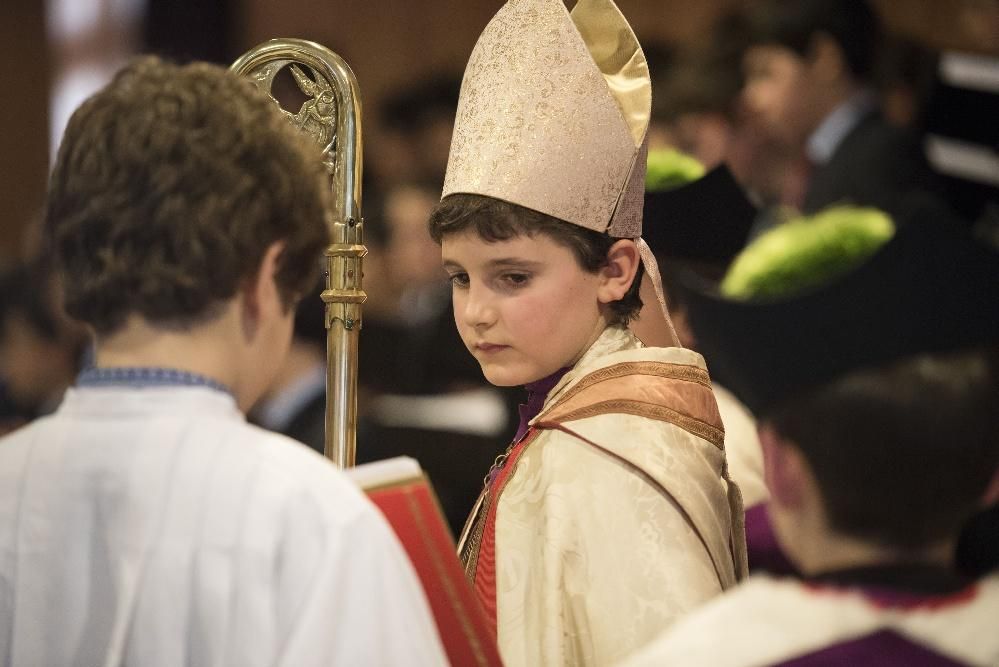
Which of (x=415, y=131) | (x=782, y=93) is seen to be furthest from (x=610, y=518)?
(x=415, y=131)

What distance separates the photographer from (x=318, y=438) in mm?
4742

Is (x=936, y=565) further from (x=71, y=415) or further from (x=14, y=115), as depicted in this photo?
(x=14, y=115)

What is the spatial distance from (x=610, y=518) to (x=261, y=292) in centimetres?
68

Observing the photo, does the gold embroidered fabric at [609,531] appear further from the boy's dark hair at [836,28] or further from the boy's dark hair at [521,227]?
the boy's dark hair at [836,28]

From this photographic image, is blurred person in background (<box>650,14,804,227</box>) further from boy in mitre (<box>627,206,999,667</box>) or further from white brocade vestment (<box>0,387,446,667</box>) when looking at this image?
white brocade vestment (<box>0,387,446,667</box>)

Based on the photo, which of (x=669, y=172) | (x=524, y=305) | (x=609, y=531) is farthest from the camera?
(x=669, y=172)

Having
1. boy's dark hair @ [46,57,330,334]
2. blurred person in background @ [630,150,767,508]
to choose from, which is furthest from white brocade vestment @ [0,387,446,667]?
blurred person in background @ [630,150,767,508]

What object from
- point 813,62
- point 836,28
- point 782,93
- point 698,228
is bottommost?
point 698,228

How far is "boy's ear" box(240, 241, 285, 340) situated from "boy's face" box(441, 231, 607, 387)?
24.8 inches

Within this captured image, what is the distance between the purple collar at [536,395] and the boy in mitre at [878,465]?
0.70m

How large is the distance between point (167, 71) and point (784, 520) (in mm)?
840

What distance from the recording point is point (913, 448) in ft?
4.89

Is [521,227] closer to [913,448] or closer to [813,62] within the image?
[913,448]

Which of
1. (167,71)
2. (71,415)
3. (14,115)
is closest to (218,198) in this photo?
(167,71)
